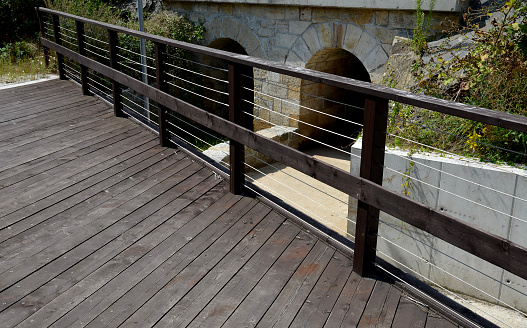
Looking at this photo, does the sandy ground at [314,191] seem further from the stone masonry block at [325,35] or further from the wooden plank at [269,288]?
the wooden plank at [269,288]

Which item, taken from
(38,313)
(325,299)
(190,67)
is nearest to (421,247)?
(325,299)

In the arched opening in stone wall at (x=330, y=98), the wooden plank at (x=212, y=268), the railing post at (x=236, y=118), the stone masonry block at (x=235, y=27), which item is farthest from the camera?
the stone masonry block at (x=235, y=27)

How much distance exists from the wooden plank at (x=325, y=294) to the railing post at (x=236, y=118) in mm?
1017

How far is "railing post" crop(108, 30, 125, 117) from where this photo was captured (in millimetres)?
5091

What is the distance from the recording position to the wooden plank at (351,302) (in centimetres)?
249

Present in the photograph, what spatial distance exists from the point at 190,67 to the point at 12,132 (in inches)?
271

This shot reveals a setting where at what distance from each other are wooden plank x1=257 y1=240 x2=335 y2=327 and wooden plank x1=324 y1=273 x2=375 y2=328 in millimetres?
166

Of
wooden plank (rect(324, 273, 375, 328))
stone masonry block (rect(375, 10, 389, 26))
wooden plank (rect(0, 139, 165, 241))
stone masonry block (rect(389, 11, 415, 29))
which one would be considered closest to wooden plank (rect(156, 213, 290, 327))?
wooden plank (rect(324, 273, 375, 328))

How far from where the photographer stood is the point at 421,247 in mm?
5320

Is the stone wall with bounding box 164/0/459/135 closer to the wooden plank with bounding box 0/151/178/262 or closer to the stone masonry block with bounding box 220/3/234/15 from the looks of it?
the stone masonry block with bounding box 220/3/234/15

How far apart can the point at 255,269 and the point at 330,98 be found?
734cm

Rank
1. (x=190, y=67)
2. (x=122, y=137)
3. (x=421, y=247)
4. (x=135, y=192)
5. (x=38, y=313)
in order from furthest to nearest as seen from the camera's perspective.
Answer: (x=190, y=67)
(x=421, y=247)
(x=122, y=137)
(x=135, y=192)
(x=38, y=313)

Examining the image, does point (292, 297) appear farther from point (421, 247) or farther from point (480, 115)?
point (421, 247)

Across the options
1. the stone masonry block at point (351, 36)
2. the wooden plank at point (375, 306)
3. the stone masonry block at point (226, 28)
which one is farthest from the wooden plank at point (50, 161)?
the stone masonry block at point (226, 28)
